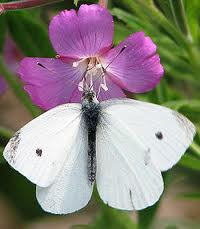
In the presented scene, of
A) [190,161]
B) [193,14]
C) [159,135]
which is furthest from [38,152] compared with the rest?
[193,14]

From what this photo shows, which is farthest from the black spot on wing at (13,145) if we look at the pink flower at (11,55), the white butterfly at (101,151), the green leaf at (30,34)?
the pink flower at (11,55)

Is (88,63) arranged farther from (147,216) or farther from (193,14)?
(147,216)

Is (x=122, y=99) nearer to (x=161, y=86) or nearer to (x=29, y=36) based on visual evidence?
(x=161, y=86)

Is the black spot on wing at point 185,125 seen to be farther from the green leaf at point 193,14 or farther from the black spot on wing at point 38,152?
the green leaf at point 193,14

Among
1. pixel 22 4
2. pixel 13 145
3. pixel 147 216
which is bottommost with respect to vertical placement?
pixel 147 216

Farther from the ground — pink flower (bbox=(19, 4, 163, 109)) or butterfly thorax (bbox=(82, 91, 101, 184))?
pink flower (bbox=(19, 4, 163, 109))

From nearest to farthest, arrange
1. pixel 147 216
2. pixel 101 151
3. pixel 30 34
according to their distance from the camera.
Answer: pixel 101 151, pixel 147 216, pixel 30 34

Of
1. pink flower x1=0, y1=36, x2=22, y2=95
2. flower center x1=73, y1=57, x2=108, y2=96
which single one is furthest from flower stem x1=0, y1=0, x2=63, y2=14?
pink flower x1=0, y1=36, x2=22, y2=95

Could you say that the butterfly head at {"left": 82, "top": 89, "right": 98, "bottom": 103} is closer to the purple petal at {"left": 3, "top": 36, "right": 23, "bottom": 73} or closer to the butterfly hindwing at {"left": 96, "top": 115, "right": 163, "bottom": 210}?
the butterfly hindwing at {"left": 96, "top": 115, "right": 163, "bottom": 210}
